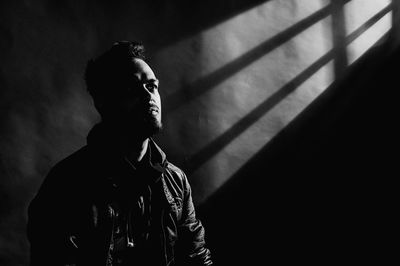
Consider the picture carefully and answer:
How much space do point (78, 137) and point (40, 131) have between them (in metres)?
0.20

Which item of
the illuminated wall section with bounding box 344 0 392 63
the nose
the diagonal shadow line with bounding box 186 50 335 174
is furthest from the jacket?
the illuminated wall section with bounding box 344 0 392 63

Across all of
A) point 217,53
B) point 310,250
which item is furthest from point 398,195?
point 217,53

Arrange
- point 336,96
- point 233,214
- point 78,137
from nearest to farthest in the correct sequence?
point 78,137, point 233,214, point 336,96

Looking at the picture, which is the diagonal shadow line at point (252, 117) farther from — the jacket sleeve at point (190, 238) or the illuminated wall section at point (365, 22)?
the jacket sleeve at point (190, 238)

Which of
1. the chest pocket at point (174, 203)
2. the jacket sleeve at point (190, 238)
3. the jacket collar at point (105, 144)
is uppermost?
the jacket collar at point (105, 144)

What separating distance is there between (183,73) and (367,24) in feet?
4.45

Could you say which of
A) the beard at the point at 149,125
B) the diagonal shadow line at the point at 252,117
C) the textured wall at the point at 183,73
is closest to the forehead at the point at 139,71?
the beard at the point at 149,125

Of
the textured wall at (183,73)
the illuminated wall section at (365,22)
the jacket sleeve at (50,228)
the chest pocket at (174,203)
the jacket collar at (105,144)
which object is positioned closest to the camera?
the jacket sleeve at (50,228)

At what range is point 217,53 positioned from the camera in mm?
2316

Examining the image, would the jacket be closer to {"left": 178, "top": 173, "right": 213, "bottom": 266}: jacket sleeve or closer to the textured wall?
{"left": 178, "top": 173, "right": 213, "bottom": 266}: jacket sleeve

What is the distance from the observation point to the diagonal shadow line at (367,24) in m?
2.49

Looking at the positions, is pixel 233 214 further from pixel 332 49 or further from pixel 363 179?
pixel 332 49

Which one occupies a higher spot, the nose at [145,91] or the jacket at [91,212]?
the nose at [145,91]

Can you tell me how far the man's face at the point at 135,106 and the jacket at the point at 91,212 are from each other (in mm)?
100
